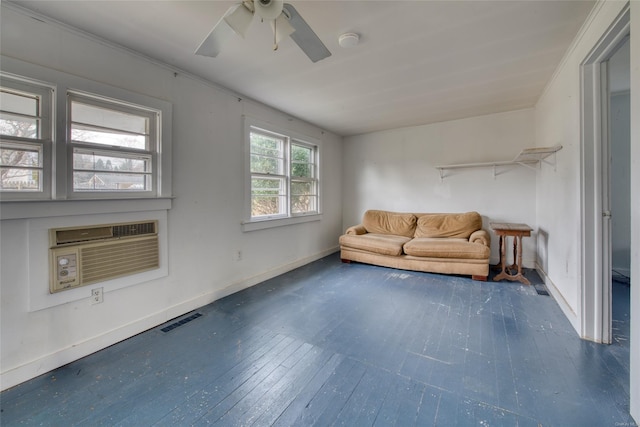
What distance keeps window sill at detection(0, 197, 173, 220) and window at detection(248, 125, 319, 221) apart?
123cm

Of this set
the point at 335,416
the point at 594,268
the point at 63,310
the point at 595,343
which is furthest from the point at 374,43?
the point at 63,310

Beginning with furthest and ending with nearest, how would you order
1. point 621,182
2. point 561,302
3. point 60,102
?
point 621,182, point 561,302, point 60,102

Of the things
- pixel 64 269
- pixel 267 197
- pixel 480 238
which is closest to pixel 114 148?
pixel 64 269

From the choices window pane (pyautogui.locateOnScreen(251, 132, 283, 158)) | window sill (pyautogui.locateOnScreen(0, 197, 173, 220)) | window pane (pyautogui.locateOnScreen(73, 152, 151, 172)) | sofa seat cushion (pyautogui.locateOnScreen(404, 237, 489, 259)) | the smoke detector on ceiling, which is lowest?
sofa seat cushion (pyautogui.locateOnScreen(404, 237, 489, 259))

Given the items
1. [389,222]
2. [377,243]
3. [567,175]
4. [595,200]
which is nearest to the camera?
[595,200]

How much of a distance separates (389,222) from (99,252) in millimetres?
4028

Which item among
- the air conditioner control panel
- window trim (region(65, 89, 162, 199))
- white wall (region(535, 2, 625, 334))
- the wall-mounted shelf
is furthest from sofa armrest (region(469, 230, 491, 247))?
the air conditioner control panel

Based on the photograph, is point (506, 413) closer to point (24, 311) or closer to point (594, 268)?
point (594, 268)

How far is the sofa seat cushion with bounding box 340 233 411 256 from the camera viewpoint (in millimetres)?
3910

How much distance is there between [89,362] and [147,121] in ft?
6.42

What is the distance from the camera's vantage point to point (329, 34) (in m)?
1.98

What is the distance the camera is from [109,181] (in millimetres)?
2115

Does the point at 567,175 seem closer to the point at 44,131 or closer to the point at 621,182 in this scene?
the point at 621,182

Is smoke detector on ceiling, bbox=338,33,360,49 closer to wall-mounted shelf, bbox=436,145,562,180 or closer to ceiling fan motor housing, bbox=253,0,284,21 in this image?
ceiling fan motor housing, bbox=253,0,284,21
